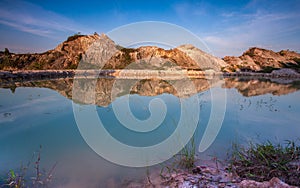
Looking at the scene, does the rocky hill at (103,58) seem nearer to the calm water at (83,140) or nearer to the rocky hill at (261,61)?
the rocky hill at (261,61)

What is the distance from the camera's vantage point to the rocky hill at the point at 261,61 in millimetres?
43500

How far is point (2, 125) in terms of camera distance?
5.51 meters

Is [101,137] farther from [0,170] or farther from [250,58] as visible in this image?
[250,58]

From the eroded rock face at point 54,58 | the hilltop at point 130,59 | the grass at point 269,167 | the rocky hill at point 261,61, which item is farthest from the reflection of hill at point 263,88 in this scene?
the eroded rock face at point 54,58

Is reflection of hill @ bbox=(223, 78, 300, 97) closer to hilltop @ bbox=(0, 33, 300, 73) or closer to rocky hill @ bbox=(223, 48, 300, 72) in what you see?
hilltop @ bbox=(0, 33, 300, 73)

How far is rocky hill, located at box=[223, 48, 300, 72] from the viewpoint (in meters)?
43.5

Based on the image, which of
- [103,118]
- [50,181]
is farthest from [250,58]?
[50,181]

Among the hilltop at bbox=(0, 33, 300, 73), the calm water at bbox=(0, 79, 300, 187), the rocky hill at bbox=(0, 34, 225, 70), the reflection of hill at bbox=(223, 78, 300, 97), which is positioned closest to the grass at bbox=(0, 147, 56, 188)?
the calm water at bbox=(0, 79, 300, 187)

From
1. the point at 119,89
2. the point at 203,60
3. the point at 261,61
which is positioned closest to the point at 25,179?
the point at 119,89

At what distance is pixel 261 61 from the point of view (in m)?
48.6

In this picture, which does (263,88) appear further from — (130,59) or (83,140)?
(130,59)

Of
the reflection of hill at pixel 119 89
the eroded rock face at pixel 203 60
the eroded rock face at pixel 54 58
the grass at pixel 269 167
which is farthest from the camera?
the eroded rock face at pixel 203 60

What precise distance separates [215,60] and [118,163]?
48.3m

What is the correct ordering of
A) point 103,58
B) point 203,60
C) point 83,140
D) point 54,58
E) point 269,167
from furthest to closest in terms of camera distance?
point 203,60 → point 103,58 → point 54,58 → point 83,140 → point 269,167
